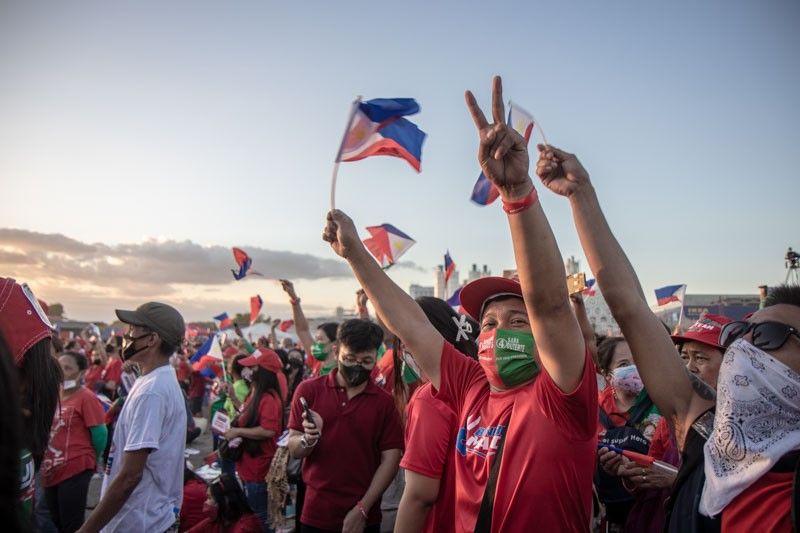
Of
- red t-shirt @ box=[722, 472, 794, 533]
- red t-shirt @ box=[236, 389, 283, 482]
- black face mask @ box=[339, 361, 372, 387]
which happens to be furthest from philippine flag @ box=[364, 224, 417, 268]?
red t-shirt @ box=[722, 472, 794, 533]

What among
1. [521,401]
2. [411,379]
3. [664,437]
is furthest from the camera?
[411,379]

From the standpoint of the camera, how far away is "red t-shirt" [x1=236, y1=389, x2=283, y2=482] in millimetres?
5648

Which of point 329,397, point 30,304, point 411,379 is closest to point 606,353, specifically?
point 411,379

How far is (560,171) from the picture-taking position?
7.70ft

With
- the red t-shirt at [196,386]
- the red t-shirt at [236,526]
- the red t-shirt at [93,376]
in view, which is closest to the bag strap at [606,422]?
the red t-shirt at [236,526]

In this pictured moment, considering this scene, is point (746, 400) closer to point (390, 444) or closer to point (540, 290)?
point (540, 290)

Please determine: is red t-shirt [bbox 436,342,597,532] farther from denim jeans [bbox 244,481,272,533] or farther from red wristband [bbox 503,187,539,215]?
denim jeans [bbox 244,481,272,533]

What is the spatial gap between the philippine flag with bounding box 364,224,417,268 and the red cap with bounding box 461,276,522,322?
5356 mm

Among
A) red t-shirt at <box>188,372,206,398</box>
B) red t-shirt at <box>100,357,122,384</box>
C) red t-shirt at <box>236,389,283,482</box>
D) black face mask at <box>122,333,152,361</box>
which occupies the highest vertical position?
black face mask at <box>122,333,152,361</box>

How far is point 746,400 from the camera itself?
1710 mm

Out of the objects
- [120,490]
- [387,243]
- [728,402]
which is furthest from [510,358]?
[387,243]

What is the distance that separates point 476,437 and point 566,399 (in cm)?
61

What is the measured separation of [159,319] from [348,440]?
162 centimetres

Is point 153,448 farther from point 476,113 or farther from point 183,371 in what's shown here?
point 183,371
